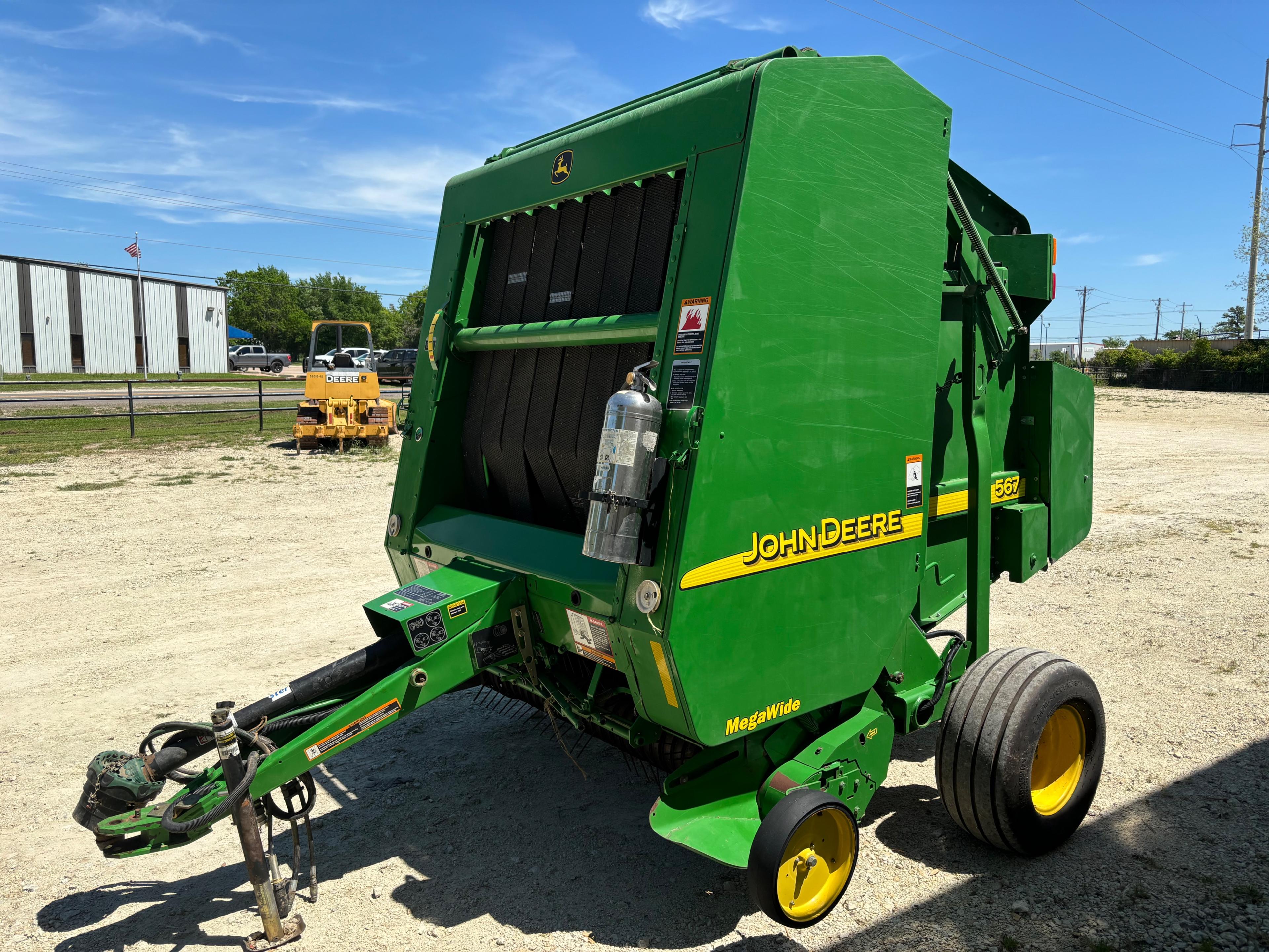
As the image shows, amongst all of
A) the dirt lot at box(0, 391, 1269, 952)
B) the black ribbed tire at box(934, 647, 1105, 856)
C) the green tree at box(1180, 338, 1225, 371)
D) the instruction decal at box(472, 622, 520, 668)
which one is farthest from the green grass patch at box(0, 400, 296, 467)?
the green tree at box(1180, 338, 1225, 371)

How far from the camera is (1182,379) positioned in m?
39.4

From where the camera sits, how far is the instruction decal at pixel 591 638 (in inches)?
122

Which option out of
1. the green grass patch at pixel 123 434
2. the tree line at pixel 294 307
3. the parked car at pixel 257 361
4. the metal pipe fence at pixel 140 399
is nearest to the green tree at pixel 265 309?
the tree line at pixel 294 307

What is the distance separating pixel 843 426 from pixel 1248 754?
3216 millimetres

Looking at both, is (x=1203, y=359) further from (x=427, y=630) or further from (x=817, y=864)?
(x=427, y=630)

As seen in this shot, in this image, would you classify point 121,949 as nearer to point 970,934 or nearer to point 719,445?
point 719,445

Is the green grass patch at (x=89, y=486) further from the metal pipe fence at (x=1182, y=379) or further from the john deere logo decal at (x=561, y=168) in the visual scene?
the metal pipe fence at (x=1182, y=379)

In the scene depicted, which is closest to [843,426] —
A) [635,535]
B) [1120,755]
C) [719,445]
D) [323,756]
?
[719,445]

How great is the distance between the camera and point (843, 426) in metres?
3.17

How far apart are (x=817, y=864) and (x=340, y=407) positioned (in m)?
15.0

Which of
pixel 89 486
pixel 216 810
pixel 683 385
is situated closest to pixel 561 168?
pixel 683 385

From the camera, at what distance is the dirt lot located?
3.17 metres

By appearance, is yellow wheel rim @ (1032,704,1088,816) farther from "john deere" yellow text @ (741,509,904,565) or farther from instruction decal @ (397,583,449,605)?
instruction decal @ (397,583,449,605)

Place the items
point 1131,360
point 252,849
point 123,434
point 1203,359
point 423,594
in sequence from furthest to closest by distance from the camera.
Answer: point 1131,360
point 1203,359
point 123,434
point 423,594
point 252,849
